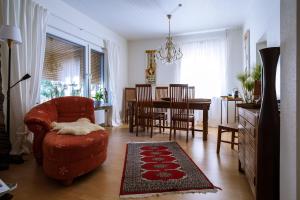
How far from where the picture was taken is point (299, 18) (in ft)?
2.89

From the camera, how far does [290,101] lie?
3.23 feet

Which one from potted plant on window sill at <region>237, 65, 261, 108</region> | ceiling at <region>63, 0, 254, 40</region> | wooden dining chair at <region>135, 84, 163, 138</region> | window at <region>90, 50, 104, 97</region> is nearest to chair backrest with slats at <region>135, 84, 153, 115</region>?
wooden dining chair at <region>135, 84, 163, 138</region>

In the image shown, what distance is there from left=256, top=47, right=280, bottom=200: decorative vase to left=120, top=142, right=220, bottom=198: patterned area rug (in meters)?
0.52

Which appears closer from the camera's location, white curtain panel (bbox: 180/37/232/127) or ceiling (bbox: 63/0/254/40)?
ceiling (bbox: 63/0/254/40)

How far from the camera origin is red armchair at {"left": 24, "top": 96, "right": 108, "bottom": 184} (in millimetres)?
1931

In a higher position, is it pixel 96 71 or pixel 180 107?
pixel 96 71

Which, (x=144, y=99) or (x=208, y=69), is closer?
(x=144, y=99)

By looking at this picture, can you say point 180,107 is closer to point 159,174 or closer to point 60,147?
point 159,174

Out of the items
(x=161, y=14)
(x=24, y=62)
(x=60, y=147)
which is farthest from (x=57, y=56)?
(x=60, y=147)

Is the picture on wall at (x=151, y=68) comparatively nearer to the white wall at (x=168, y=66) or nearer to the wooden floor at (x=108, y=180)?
the white wall at (x=168, y=66)

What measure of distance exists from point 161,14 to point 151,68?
2.08 meters

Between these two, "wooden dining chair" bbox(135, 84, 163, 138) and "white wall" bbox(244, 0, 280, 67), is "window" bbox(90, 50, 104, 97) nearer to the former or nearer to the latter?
"wooden dining chair" bbox(135, 84, 163, 138)

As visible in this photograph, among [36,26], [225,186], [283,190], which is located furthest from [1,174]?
[283,190]

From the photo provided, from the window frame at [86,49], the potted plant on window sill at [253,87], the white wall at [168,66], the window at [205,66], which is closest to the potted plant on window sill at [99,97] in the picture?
the window frame at [86,49]
